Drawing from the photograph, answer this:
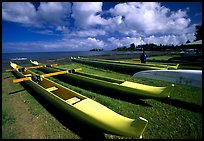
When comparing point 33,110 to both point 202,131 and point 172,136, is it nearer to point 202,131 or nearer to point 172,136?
point 172,136

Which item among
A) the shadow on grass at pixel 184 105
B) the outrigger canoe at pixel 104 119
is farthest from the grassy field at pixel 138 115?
the outrigger canoe at pixel 104 119

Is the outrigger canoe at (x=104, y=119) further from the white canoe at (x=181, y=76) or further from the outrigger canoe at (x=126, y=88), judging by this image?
the white canoe at (x=181, y=76)

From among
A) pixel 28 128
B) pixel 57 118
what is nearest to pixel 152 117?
pixel 57 118

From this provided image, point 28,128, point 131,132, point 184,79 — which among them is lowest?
point 28,128

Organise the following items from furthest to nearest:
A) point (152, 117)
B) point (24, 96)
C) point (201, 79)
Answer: point (24, 96) < point (201, 79) < point (152, 117)

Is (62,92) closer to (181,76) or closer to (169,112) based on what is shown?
(169,112)

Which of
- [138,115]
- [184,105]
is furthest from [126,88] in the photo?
[184,105]

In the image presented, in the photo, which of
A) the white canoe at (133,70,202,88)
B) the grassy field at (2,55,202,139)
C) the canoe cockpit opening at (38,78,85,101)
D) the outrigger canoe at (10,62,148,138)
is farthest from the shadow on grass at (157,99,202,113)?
the canoe cockpit opening at (38,78,85,101)

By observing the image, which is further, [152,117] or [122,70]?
[122,70]

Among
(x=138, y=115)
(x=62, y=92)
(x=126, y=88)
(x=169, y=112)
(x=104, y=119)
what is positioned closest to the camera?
(x=104, y=119)

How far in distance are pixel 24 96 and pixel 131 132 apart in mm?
6362

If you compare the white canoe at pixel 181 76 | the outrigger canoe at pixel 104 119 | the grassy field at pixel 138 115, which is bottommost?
the grassy field at pixel 138 115

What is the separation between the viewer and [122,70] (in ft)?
44.9

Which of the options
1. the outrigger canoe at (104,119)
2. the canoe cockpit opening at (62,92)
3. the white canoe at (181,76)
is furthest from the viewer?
the canoe cockpit opening at (62,92)
